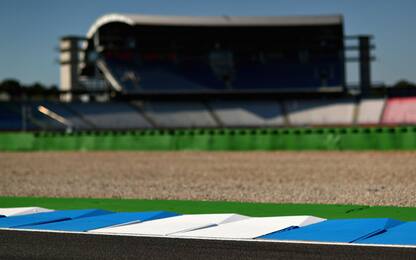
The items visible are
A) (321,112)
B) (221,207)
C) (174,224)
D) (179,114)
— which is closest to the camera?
(174,224)

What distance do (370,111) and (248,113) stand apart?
32.2 ft

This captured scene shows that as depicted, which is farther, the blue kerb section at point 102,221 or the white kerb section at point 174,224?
the blue kerb section at point 102,221

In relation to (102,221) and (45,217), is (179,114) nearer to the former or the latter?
(45,217)

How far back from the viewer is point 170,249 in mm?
7809

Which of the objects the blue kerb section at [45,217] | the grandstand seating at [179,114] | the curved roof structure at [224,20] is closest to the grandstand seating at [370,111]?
the curved roof structure at [224,20]

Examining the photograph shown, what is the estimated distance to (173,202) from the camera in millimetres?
12891

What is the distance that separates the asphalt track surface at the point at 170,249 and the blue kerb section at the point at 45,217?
1.35 m

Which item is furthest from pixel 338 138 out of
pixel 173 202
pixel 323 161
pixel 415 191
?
pixel 173 202

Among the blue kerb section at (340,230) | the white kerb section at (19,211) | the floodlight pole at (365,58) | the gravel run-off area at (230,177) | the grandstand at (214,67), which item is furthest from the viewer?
the floodlight pole at (365,58)

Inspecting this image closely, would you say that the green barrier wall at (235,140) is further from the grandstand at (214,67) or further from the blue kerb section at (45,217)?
the grandstand at (214,67)

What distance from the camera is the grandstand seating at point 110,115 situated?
5828cm

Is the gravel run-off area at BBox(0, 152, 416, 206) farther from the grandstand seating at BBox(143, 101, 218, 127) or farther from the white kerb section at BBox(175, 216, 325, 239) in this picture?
the grandstand seating at BBox(143, 101, 218, 127)

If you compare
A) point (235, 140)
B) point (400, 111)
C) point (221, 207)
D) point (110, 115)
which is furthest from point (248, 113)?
point (221, 207)

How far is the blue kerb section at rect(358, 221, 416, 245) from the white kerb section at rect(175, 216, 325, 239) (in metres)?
1.23
